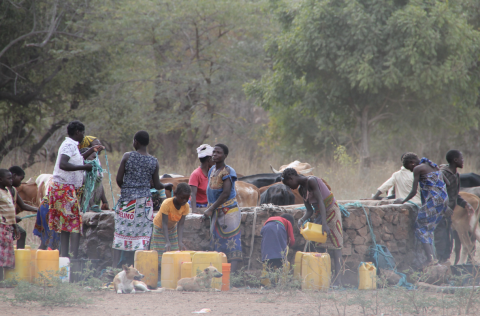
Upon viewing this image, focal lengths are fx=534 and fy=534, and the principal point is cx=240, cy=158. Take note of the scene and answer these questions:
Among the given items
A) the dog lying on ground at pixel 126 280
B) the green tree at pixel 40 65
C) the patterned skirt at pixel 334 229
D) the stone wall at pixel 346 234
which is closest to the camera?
the dog lying on ground at pixel 126 280

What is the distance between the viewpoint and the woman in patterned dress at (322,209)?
602 centimetres

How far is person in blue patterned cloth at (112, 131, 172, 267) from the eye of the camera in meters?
5.73

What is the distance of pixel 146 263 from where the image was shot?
5.65m

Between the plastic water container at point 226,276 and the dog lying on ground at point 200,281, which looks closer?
the dog lying on ground at point 200,281

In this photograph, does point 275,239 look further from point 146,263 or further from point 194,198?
point 146,263

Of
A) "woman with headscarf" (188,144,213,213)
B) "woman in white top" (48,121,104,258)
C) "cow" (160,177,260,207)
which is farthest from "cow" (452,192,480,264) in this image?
"woman in white top" (48,121,104,258)

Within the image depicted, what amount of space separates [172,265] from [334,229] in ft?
6.34

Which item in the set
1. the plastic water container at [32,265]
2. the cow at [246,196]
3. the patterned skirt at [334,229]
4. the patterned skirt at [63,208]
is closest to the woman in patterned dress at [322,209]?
the patterned skirt at [334,229]

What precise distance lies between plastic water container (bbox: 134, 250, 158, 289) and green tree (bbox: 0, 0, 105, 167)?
9355 mm

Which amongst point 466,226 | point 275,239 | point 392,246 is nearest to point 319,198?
point 275,239

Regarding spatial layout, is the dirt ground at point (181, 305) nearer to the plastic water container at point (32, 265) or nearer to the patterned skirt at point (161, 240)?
the plastic water container at point (32, 265)

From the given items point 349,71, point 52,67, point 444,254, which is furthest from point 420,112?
point 52,67

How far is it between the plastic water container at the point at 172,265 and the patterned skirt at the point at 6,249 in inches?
62.5

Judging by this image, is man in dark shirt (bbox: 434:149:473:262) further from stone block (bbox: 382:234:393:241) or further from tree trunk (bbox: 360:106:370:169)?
tree trunk (bbox: 360:106:370:169)
